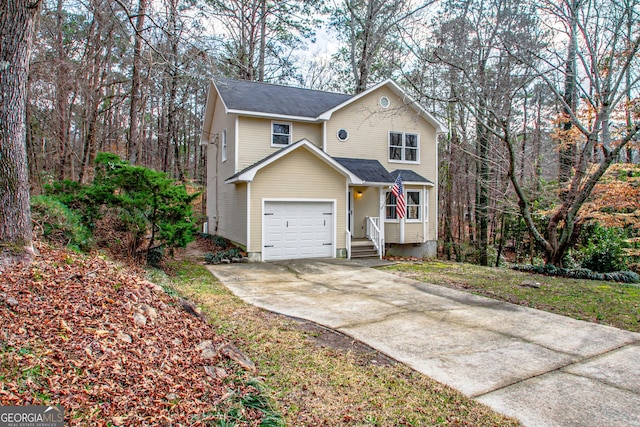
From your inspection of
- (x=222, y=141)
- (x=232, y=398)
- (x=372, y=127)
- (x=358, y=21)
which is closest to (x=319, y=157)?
(x=372, y=127)

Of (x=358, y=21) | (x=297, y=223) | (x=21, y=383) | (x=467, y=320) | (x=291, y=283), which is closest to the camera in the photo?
(x=21, y=383)

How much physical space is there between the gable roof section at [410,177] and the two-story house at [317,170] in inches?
2.2

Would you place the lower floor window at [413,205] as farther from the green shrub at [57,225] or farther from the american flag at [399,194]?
the green shrub at [57,225]

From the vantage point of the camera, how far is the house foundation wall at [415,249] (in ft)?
53.1

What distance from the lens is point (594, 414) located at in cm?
315

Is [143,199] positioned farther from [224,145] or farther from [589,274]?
[589,274]

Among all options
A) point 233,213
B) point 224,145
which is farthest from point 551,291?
point 224,145

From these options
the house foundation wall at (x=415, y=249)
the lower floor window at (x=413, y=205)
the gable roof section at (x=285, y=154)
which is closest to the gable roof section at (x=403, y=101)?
the gable roof section at (x=285, y=154)

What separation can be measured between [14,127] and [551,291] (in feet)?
32.2

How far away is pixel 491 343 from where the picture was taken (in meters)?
4.83

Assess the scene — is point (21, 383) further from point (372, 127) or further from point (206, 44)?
point (372, 127)

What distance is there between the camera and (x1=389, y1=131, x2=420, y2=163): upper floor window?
16172mm

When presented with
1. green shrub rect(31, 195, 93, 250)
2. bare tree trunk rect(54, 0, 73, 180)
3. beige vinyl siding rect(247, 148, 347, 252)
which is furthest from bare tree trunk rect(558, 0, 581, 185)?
bare tree trunk rect(54, 0, 73, 180)

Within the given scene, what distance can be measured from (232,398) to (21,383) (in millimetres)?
1482
